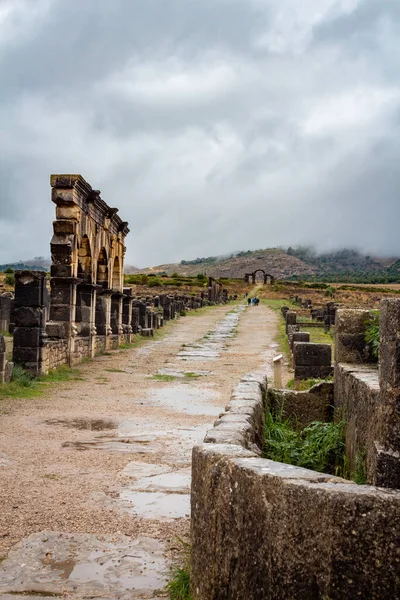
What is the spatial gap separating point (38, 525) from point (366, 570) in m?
3.20

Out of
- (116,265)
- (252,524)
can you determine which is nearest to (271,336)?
(116,265)

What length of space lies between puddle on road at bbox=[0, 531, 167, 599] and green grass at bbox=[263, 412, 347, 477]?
1.24 metres

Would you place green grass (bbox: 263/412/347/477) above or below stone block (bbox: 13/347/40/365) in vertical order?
above

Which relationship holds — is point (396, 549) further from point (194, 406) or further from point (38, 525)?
point (194, 406)

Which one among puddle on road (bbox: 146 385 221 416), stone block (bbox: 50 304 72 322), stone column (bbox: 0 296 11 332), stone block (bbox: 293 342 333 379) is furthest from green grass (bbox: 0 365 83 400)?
stone column (bbox: 0 296 11 332)

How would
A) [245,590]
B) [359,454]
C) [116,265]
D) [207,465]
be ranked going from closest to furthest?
[245,590] → [207,465] → [359,454] → [116,265]

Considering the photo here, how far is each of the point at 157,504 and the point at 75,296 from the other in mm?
12911

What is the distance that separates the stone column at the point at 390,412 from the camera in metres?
3.26

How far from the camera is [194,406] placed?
11742 mm

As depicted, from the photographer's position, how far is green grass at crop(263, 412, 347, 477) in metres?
5.39

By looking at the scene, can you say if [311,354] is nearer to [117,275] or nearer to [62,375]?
[62,375]

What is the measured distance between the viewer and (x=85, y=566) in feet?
14.5

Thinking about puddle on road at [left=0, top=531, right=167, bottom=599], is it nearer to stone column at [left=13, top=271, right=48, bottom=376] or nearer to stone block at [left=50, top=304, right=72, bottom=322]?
stone column at [left=13, top=271, right=48, bottom=376]

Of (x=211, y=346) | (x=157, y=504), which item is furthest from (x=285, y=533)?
(x=211, y=346)
